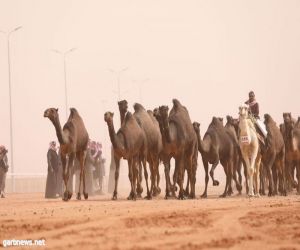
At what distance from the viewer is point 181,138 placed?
23.8m

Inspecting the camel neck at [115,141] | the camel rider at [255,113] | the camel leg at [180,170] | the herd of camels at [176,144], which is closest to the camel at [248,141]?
the herd of camels at [176,144]

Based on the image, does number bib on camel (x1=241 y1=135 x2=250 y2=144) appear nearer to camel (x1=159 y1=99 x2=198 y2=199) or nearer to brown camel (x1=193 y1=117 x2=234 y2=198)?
camel (x1=159 y1=99 x2=198 y2=199)

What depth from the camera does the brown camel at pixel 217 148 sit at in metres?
26.5

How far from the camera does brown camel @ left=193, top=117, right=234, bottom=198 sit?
26453 mm

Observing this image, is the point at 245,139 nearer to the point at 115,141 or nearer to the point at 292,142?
the point at 292,142

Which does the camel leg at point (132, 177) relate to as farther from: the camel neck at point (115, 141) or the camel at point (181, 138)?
the camel at point (181, 138)

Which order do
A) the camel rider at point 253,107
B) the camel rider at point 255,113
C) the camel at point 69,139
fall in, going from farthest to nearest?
the camel rider at point 253,107 → the camel rider at point 255,113 → the camel at point 69,139

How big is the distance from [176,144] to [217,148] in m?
3.33

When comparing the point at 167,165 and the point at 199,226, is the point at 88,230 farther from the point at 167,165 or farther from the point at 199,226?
the point at 167,165

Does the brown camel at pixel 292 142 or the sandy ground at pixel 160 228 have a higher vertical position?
the brown camel at pixel 292 142

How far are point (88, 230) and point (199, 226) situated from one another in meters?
1.69

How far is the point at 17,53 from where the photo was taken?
502ft

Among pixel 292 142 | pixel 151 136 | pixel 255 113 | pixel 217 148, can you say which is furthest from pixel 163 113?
pixel 292 142

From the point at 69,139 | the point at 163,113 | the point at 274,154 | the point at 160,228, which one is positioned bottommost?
the point at 160,228
